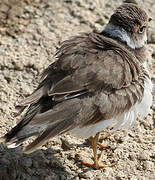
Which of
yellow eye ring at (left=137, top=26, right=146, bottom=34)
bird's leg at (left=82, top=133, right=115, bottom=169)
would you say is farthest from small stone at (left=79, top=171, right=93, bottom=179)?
yellow eye ring at (left=137, top=26, right=146, bottom=34)

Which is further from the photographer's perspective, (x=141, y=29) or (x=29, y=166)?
(x=141, y=29)

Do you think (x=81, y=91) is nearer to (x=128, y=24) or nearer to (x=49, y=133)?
(x=49, y=133)

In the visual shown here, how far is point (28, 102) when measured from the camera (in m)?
4.79

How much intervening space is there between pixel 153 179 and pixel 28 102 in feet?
5.69

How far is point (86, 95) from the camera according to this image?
469cm

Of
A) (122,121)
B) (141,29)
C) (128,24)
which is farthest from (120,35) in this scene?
(122,121)

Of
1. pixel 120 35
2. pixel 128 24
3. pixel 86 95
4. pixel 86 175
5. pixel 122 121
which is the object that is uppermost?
pixel 128 24

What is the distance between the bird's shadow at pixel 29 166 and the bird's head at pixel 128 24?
5.56 feet

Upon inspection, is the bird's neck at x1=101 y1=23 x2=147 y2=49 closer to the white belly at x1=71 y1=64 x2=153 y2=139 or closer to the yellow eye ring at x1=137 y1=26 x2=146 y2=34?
the yellow eye ring at x1=137 y1=26 x2=146 y2=34

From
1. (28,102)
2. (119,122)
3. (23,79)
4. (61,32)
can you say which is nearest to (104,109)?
(119,122)

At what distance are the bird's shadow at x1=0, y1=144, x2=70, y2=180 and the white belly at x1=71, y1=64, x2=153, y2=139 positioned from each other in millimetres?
595

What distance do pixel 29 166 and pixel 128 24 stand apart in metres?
2.10

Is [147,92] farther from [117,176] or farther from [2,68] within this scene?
[2,68]

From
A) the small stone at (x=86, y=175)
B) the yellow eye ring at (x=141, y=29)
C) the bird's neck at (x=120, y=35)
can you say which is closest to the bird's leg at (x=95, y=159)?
the small stone at (x=86, y=175)
